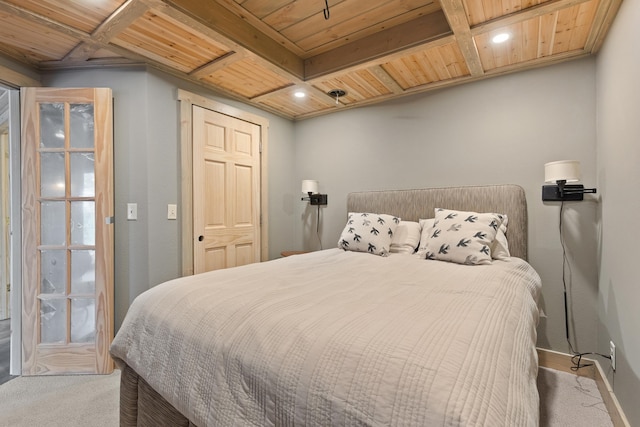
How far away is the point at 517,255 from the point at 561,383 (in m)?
0.88

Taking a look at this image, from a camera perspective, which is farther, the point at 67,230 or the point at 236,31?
the point at 67,230

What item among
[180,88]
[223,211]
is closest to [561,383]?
[223,211]

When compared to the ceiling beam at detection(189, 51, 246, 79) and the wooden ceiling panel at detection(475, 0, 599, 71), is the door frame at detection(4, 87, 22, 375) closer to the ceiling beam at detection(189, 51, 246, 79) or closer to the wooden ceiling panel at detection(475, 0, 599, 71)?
the ceiling beam at detection(189, 51, 246, 79)

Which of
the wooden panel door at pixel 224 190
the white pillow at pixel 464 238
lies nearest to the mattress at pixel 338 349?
the white pillow at pixel 464 238

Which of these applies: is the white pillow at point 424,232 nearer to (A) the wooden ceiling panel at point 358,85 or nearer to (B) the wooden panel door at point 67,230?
(A) the wooden ceiling panel at point 358,85

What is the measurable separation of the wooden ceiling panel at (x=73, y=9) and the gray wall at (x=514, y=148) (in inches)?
88.6

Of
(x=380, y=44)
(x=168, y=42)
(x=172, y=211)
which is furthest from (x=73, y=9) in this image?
(x=380, y=44)

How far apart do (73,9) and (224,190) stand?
1.62 meters

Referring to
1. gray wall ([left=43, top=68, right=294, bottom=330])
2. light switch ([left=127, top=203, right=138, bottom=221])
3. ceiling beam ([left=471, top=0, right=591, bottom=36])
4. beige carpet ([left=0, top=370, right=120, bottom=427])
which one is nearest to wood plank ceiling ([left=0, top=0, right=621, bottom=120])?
ceiling beam ([left=471, top=0, right=591, bottom=36])

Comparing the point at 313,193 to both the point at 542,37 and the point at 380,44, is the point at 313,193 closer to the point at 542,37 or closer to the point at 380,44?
the point at 380,44

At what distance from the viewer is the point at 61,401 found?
6.21 feet

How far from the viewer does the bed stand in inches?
27.0

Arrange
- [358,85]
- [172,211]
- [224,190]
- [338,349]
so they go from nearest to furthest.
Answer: [338,349] < [172,211] < [358,85] < [224,190]

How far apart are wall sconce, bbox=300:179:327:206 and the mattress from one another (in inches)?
72.6
